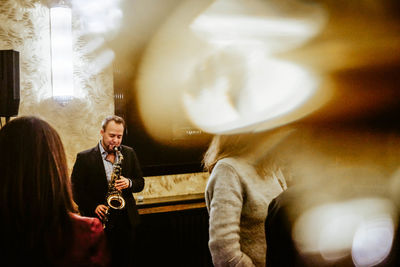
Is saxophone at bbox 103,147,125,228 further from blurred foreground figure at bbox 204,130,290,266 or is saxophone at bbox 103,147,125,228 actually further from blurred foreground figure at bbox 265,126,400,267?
blurred foreground figure at bbox 265,126,400,267

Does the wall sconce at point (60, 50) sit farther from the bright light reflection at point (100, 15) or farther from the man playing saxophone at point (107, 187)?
the man playing saxophone at point (107, 187)

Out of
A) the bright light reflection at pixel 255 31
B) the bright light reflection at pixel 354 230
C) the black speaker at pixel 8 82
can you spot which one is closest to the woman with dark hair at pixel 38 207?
the bright light reflection at pixel 354 230

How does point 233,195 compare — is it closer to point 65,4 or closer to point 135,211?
point 135,211

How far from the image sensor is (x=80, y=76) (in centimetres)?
340

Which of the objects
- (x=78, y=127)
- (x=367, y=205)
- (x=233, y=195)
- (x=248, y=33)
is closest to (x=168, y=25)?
(x=248, y=33)

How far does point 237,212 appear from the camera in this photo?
129 centimetres

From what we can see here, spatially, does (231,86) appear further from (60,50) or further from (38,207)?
(38,207)

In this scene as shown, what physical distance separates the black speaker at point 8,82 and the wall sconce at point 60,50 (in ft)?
2.71

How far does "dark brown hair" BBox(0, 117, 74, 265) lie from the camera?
106cm

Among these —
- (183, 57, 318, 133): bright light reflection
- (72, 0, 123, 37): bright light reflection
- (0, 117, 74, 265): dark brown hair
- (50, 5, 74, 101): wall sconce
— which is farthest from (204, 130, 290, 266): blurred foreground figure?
(72, 0, 123, 37): bright light reflection

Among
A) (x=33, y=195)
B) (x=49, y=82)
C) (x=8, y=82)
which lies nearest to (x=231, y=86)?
(x=49, y=82)

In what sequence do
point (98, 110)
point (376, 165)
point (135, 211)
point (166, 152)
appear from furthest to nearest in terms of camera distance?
1. point (166, 152)
2. point (98, 110)
3. point (135, 211)
4. point (376, 165)

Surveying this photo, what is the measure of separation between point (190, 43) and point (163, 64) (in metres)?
0.35

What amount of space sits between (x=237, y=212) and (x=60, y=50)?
2.55 m
